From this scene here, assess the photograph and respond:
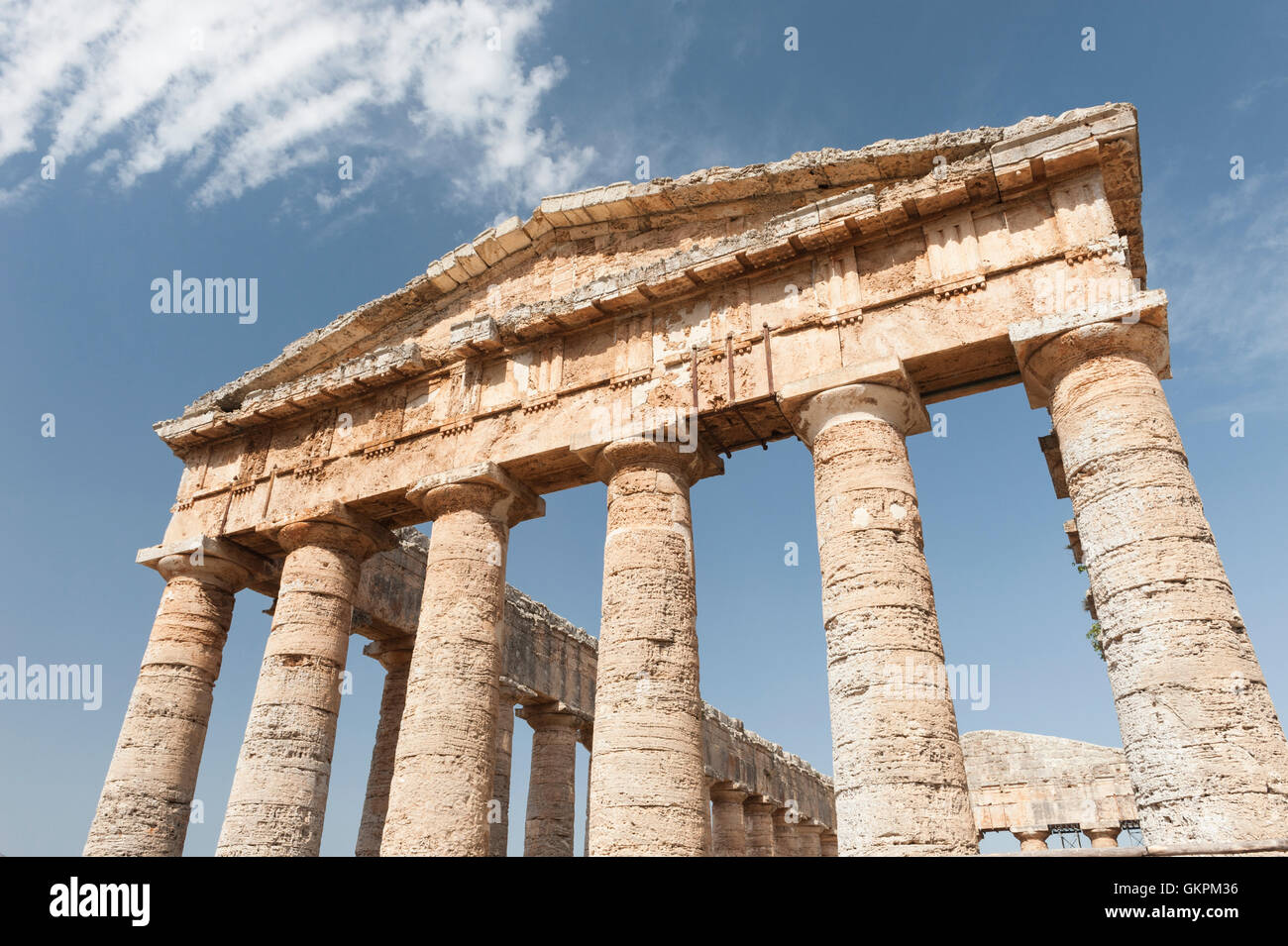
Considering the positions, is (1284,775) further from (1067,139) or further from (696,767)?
(1067,139)

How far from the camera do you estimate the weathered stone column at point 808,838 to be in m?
26.3

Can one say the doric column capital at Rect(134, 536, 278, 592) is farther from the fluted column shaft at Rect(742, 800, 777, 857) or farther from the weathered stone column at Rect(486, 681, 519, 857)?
the fluted column shaft at Rect(742, 800, 777, 857)

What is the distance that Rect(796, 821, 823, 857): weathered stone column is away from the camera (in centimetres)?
2630

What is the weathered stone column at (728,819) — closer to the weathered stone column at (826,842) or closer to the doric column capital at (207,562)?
the weathered stone column at (826,842)

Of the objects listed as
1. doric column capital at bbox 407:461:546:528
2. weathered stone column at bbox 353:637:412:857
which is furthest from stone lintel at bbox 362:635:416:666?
doric column capital at bbox 407:461:546:528

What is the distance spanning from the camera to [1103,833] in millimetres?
23609

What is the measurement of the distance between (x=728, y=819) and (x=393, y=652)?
32.4 ft

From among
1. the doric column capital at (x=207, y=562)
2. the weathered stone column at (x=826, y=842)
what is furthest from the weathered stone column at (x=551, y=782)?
the weathered stone column at (x=826, y=842)

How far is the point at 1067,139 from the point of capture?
10352 millimetres

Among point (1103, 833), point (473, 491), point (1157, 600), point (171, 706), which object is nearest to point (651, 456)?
point (473, 491)

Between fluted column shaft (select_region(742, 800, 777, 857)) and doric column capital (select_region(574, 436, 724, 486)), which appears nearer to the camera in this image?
doric column capital (select_region(574, 436, 724, 486))
